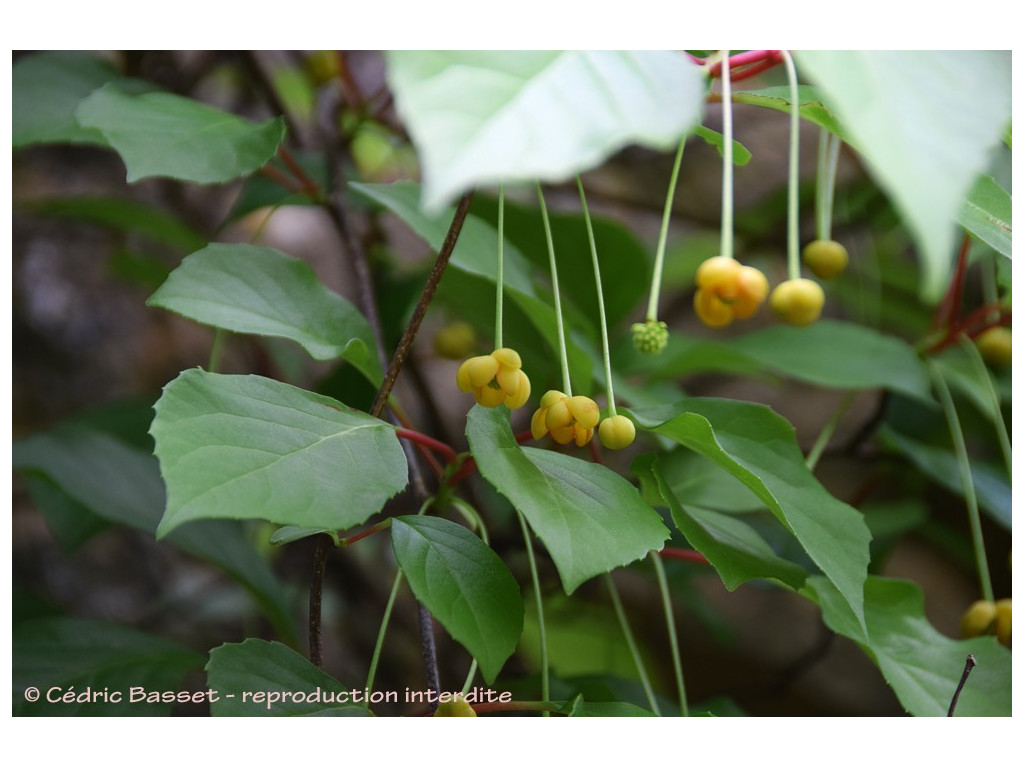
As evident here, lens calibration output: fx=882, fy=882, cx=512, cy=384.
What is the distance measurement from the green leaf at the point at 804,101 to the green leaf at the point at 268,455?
0.28 m

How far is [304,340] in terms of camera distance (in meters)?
0.56

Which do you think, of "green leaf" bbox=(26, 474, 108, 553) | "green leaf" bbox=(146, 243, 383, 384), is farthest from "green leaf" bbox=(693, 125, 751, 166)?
"green leaf" bbox=(26, 474, 108, 553)

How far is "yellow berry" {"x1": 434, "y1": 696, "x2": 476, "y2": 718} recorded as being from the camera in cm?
53

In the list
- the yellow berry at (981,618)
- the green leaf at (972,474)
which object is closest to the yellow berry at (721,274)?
the yellow berry at (981,618)

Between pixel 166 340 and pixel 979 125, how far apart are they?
146cm

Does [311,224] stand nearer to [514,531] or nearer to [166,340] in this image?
[166,340]

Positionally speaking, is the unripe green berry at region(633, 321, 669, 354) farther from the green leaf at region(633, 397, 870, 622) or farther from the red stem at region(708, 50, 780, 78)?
the red stem at region(708, 50, 780, 78)

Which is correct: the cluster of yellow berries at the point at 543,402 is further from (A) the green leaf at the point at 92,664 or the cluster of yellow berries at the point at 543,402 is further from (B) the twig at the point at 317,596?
(A) the green leaf at the point at 92,664

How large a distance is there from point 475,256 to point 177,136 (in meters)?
0.23

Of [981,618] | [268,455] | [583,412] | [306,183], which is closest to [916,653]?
[981,618]

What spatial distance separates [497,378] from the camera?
19.3 inches
